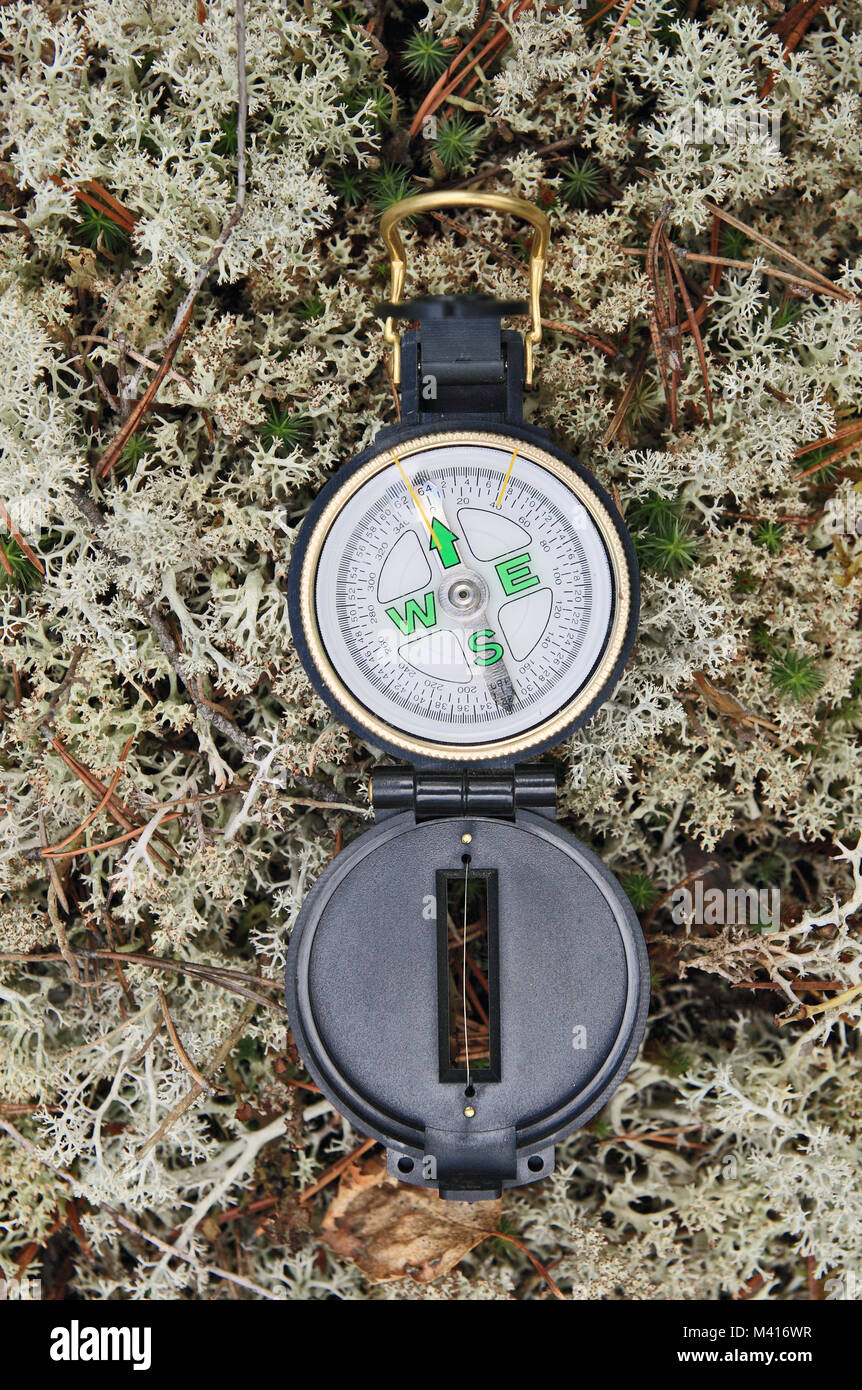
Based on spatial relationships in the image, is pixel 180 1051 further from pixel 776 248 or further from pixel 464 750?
pixel 776 248

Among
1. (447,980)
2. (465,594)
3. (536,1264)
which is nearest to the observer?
(465,594)

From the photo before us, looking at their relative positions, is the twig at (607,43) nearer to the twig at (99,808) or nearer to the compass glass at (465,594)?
the compass glass at (465,594)

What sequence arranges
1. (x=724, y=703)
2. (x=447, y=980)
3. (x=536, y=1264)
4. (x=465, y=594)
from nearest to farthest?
(x=465, y=594), (x=447, y=980), (x=724, y=703), (x=536, y=1264)

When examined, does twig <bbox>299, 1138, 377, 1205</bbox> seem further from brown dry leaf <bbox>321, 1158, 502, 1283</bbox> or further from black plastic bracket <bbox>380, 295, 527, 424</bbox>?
black plastic bracket <bbox>380, 295, 527, 424</bbox>

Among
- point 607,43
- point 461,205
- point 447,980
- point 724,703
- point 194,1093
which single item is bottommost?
point 194,1093

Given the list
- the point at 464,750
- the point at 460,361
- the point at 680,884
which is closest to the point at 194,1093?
the point at 464,750

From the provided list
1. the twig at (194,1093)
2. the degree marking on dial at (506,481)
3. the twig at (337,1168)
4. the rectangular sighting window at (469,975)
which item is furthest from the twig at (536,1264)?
the degree marking on dial at (506,481)

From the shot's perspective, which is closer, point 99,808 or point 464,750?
point 464,750

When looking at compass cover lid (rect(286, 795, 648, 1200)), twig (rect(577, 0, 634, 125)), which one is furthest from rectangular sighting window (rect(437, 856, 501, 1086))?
twig (rect(577, 0, 634, 125))
